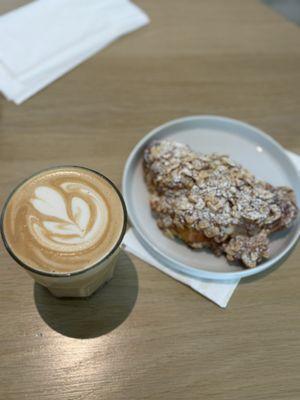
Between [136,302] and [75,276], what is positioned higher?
[75,276]

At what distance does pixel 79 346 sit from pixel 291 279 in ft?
1.48

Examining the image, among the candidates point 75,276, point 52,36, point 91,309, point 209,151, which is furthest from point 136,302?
point 52,36

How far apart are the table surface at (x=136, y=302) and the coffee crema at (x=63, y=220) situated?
0.58 feet

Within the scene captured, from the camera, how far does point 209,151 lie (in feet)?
3.38

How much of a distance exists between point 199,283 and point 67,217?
305mm

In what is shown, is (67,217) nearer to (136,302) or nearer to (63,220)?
(63,220)

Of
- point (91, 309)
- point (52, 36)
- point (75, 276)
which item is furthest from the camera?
point (52, 36)

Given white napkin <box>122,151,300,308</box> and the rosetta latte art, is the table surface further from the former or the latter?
the rosetta latte art

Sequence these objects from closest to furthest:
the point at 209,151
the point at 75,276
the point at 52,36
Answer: the point at 75,276 → the point at 209,151 → the point at 52,36

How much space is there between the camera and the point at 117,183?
37.7 inches

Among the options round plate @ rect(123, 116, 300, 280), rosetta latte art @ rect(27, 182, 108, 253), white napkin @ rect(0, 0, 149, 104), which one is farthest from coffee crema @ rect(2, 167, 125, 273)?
white napkin @ rect(0, 0, 149, 104)

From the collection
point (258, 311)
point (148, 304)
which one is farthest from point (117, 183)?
point (258, 311)

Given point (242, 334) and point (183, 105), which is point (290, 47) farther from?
point (242, 334)

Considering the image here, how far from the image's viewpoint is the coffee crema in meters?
0.65
